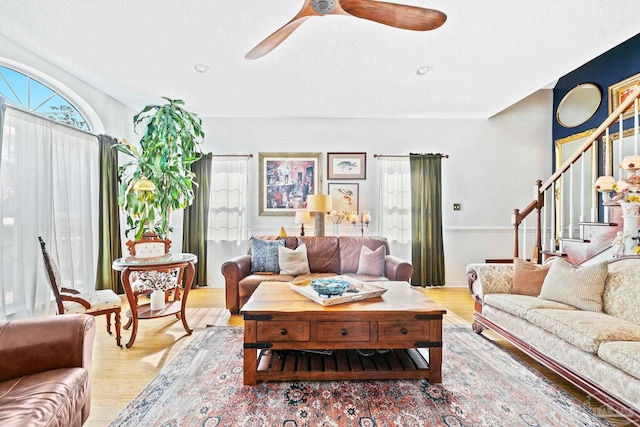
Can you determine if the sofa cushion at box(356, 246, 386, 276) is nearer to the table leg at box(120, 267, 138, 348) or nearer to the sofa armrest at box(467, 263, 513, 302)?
the sofa armrest at box(467, 263, 513, 302)

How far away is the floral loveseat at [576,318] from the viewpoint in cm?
152

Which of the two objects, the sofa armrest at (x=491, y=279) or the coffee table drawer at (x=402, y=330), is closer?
the coffee table drawer at (x=402, y=330)

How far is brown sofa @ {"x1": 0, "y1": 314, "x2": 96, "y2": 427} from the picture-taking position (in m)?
1.10

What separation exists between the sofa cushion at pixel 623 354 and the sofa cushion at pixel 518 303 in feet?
1.74

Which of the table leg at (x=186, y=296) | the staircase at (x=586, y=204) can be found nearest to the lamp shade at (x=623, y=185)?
the staircase at (x=586, y=204)

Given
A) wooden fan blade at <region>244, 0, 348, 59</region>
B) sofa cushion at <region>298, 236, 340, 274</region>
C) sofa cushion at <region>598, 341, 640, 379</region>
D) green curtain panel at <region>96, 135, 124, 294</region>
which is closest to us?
sofa cushion at <region>598, 341, 640, 379</region>

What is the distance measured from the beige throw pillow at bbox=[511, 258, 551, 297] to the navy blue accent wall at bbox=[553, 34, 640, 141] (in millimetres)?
2669

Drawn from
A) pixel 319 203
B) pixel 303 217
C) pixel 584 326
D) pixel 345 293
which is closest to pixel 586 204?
pixel 584 326

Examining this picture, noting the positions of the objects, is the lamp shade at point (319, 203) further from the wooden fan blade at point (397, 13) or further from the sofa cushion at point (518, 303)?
the wooden fan blade at point (397, 13)

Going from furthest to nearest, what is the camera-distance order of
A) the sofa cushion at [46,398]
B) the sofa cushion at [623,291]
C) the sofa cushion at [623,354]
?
the sofa cushion at [623,291] < the sofa cushion at [623,354] < the sofa cushion at [46,398]

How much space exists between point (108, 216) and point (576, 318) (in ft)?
15.5

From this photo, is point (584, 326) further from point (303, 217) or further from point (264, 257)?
point (303, 217)

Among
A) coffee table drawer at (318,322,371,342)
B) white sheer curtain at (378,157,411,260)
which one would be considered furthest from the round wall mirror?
coffee table drawer at (318,322,371,342)

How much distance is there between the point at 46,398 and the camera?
→ 3.62ft
